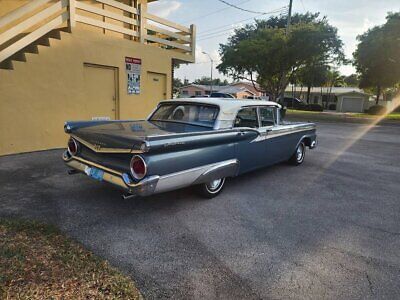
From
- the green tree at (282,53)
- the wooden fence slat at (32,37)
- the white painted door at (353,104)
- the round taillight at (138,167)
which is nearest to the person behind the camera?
the round taillight at (138,167)

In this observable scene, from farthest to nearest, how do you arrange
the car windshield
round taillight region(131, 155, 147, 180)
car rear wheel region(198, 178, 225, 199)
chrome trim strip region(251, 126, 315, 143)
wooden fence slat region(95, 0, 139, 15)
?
wooden fence slat region(95, 0, 139, 15)
chrome trim strip region(251, 126, 315, 143)
the car windshield
car rear wheel region(198, 178, 225, 199)
round taillight region(131, 155, 147, 180)

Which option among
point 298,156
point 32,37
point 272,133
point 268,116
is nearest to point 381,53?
point 298,156

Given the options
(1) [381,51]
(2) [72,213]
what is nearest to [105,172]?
(2) [72,213]

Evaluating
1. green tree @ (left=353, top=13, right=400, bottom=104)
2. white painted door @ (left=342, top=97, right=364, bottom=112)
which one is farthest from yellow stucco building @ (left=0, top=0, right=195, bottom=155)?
white painted door @ (left=342, top=97, right=364, bottom=112)

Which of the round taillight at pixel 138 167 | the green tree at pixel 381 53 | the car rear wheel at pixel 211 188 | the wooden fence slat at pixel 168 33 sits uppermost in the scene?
the green tree at pixel 381 53

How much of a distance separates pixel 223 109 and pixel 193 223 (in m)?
1.81

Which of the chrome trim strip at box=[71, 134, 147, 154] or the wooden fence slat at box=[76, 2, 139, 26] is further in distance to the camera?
the wooden fence slat at box=[76, 2, 139, 26]

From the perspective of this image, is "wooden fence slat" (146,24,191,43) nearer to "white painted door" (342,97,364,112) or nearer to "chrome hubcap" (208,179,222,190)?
"chrome hubcap" (208,179,222,190)

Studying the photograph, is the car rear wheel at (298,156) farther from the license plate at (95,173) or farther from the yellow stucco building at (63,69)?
the yellow stucco building at (63,69)

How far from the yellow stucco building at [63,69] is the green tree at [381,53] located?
65.5 feet

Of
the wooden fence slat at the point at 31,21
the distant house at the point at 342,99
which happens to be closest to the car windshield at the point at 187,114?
the wooden fence slat at the point at 31,21

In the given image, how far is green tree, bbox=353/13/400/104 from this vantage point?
2198 centimetres

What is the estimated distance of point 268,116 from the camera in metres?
5.58

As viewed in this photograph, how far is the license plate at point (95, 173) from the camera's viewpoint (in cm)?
375
